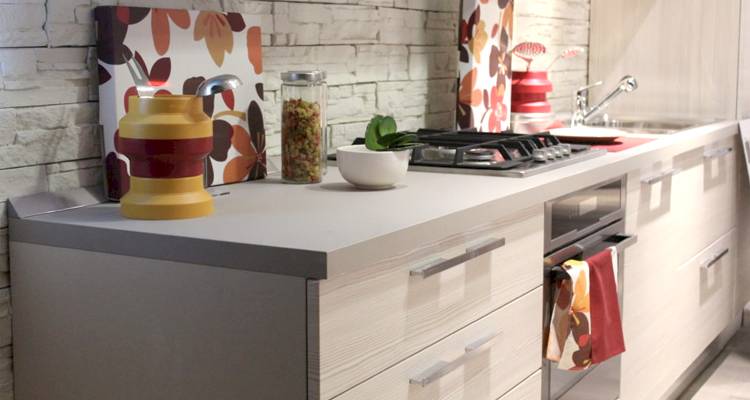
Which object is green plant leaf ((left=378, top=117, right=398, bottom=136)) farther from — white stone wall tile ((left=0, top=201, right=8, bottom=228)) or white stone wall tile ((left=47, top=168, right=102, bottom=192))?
white stone wall tile ((left=0, top=201, right=8, bottom=228))

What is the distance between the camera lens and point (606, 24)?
410 cm

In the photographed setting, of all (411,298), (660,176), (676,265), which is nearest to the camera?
(411,298)

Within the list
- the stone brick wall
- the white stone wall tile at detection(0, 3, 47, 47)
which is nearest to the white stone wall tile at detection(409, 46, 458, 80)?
the stone brick wall

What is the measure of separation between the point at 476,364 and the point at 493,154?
2.33ft

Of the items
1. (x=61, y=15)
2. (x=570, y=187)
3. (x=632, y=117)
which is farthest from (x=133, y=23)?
(x=632, y=117)

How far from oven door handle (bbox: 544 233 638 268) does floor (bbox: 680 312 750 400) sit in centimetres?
103

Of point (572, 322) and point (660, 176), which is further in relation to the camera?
point (660, 176)

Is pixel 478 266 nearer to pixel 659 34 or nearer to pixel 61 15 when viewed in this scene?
pixel 61 15

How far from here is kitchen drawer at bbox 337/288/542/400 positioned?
162cm

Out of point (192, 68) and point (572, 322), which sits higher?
point (192, 68)

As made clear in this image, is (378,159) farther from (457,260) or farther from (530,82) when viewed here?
(530,82)

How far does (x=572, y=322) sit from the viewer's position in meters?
2.26

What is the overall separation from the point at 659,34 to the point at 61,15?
2.81m

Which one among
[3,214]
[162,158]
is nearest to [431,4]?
[162,158]
